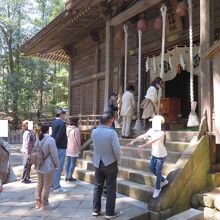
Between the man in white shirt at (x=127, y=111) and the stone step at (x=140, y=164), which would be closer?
the stone step at (x=140, y=164)

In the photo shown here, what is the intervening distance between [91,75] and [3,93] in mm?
13660

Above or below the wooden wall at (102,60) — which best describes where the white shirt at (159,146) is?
below

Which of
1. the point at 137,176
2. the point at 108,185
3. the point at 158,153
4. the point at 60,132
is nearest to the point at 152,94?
the point at 137,176

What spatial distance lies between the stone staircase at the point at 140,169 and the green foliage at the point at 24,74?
19.1m

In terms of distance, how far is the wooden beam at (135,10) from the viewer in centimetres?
901

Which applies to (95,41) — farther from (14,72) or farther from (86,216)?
(14,72)

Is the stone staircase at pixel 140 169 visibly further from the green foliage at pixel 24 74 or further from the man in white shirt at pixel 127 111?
the green foliage at pixel 24 74

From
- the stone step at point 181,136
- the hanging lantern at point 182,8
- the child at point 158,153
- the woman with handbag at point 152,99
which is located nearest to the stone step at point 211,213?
the child at point 158,153

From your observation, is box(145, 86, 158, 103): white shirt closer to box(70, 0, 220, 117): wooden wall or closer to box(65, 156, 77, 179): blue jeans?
box(70, 0, 220, 117): wooden wall

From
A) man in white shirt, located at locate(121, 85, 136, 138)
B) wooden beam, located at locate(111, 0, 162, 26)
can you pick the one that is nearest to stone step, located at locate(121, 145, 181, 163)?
man in white shirt, located at locate(121, 85, 136, 138)

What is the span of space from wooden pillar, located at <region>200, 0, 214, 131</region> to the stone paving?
235 cm

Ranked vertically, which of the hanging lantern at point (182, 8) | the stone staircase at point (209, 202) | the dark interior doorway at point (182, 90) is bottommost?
the stone staircase at point (209, 202)

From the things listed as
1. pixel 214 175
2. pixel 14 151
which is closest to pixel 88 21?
pixel 214 175

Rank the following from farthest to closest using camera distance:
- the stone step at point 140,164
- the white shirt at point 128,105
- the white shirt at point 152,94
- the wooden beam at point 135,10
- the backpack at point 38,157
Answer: the white shirt at point 128,105
the wooden beam at point 135,10
the white shirt at point 152,94
the stone step at point 140,164
the backpack at point 38,157
